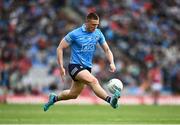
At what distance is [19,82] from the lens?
3256cm

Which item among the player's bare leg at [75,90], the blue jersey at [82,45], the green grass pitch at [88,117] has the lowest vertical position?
the green grass pitch at [88,117]

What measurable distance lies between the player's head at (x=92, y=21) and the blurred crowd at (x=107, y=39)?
51.9 feet

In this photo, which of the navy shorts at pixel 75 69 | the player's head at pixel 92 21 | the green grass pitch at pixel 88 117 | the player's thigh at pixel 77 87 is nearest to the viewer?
the player's head at pixel 92 21

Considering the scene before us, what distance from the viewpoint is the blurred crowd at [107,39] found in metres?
32.6

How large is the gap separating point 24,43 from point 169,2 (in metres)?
8.60

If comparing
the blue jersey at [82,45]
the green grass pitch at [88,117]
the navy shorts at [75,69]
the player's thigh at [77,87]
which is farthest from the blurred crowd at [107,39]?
the navy shorts at [75,69]

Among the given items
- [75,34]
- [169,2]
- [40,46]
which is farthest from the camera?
[169,2]

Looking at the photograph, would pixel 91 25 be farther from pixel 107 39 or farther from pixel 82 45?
pixel 107 39

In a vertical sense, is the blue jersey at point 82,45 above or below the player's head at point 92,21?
below

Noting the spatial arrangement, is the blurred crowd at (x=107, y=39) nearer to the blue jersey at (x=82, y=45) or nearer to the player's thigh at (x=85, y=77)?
the blue jersey at (x=82, y=45)

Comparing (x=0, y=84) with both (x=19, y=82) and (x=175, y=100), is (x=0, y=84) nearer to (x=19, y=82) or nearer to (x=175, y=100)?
(x=19, y=82)

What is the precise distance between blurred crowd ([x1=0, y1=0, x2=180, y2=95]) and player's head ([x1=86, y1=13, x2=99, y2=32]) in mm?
15829

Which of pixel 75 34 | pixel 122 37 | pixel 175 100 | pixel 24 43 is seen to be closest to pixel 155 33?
pixel 122 37

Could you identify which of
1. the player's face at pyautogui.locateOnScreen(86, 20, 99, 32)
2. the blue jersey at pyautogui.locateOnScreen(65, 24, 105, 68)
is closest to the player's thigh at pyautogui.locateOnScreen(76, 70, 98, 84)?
the blue jersey at pyautogui.locateOnScreen(65, 24, 105, 68)
